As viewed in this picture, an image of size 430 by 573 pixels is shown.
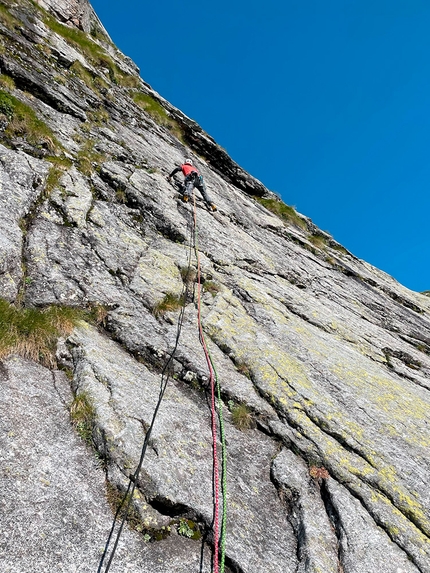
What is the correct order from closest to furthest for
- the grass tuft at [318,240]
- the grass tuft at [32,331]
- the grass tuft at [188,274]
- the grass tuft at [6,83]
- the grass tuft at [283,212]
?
the grass tuft at [32,331]
the grass tuft at [188,274]
the grass tuft at [6,83]
the grass tuft at [318,240]
the grass tuft at [283,212]

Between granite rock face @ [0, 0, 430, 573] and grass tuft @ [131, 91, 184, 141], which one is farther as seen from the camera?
grass tuft @ [131, 91, 184, 141]

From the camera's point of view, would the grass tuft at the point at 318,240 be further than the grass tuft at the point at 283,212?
No

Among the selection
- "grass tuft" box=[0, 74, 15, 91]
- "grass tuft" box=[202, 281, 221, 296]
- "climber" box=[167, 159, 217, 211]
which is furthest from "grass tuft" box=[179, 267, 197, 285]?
"grass tuft" box=[0, 74, 15, 91]

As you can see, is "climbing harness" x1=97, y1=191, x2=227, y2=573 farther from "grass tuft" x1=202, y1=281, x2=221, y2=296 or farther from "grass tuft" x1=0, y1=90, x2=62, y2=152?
"grass tuft" x1=0, y1=90, x2=62, y2=152

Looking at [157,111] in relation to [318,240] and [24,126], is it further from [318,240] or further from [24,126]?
[24,126]

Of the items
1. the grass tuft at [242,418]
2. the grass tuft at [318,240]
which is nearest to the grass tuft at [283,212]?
the grass tuft at [318,240]

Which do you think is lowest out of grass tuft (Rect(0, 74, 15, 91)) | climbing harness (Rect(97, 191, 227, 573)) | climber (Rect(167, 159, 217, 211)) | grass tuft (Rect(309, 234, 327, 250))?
climbing harness (Rect(97, 191, 227, 573))

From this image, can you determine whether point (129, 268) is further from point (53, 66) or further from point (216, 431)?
point (53, 66)

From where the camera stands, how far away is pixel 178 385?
696cm

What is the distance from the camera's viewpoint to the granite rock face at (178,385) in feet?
14.6

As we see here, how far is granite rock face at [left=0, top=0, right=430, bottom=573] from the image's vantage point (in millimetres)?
4457

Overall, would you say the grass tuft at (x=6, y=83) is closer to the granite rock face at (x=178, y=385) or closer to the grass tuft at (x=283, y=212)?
the granite rock face at (x=178, y=385)

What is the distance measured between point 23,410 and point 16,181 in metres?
6.77

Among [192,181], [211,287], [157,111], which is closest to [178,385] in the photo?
[211,287]
